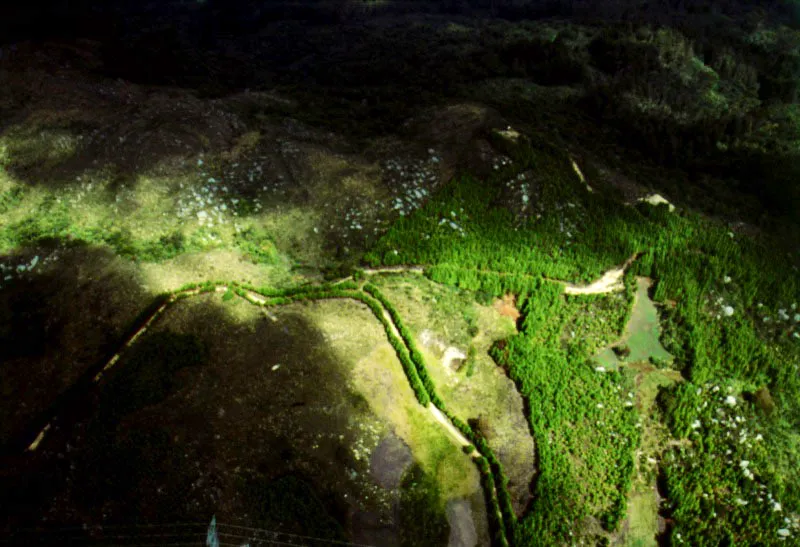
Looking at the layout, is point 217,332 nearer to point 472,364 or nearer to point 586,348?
point 472,364

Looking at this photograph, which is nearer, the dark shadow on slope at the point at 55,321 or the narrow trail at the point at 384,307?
the dark shadow on slope at the point at 55,321

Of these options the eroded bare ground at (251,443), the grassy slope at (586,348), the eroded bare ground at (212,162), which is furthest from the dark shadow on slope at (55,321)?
the grassy slope at (586,348)

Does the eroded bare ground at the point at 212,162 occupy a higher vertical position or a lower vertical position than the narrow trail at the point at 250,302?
higher

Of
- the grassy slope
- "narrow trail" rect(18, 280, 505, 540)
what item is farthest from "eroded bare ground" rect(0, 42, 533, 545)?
the grassy slope

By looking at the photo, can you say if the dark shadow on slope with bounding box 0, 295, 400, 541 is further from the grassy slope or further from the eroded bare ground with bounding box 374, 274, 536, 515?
the grassy slope

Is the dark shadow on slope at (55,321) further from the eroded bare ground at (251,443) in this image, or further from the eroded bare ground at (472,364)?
the eroded bare ground at (472,364)

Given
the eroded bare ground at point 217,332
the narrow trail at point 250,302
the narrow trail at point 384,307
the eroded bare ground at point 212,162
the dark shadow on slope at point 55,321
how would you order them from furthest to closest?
the eroded bare ground at point 212,162 < the narrow trail at point 384,307 < the dark shadow on slope at point 55,321 < the narrow trail at point 250,302 < the eroded bare ground at point 217,332

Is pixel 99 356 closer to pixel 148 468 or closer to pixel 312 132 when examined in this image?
pixel 148 468

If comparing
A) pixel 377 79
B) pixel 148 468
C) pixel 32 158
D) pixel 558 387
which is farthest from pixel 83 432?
pixel 377 79
